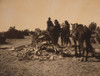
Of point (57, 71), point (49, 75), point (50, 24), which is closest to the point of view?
point (49, 75)

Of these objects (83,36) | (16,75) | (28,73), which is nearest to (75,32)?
(83,36)

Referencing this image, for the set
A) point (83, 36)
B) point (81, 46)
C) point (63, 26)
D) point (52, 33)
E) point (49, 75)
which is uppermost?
point (63, 26)

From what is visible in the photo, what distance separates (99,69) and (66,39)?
8.17 meters

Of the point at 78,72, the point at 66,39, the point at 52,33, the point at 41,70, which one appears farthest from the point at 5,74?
the point at 66,39

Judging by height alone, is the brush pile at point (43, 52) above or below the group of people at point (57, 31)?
below

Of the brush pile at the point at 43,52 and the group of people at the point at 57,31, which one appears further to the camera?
the group of people at the point at 57,31

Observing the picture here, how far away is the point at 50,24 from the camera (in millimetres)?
15898

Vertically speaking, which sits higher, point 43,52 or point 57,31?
point 57,31

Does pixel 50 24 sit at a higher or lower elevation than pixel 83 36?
higher

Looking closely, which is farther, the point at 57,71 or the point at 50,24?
the point at 50,24

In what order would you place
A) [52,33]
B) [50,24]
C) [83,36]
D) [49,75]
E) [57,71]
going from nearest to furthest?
[49,75] < [57,71] < [83,36] < [52,33] < [50,24]

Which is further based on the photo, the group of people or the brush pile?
the group of people

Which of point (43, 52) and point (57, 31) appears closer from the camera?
point (43, 52)

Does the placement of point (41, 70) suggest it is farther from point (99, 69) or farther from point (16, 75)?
point (99, 69)
